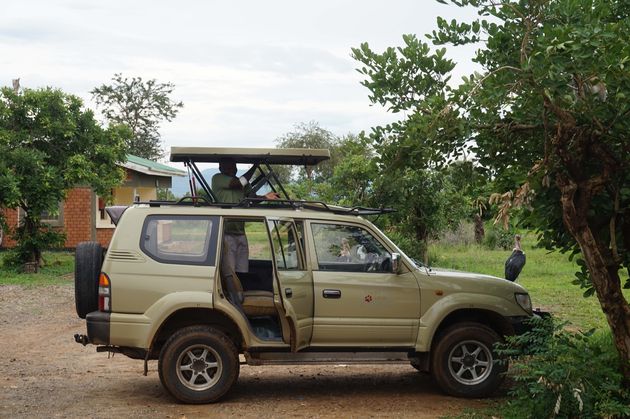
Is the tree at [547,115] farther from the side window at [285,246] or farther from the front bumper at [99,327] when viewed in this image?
the front bumper at [99,327]

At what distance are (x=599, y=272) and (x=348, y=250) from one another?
2.45 metres

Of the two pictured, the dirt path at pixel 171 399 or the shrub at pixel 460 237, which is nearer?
the dirt path at pixel 171 399

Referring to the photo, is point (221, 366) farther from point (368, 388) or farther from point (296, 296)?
point (368, 388)

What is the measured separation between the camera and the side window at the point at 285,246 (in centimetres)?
804

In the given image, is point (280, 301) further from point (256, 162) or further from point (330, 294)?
point (256, 162)

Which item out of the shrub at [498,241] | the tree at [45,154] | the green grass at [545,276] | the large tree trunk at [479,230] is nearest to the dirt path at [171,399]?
the green grass at [545,276]

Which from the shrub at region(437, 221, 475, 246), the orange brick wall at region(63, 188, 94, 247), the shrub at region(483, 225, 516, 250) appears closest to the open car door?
the orange brick wall at region(63, 188, 94, 247)

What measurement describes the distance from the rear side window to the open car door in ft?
1.94

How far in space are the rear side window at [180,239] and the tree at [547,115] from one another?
6.05 ft

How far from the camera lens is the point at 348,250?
817 cm

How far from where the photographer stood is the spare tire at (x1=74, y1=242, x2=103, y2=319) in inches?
305

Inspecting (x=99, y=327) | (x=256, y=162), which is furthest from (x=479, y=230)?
(x=99, y=327)

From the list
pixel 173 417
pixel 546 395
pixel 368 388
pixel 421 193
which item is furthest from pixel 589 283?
pixel 421 193

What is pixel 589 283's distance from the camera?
26.0 ft
